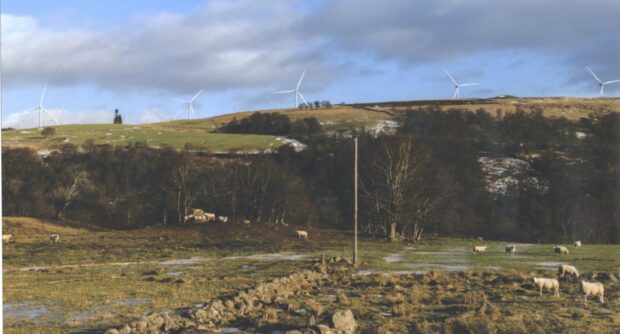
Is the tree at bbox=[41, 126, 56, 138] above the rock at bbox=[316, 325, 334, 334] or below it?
above

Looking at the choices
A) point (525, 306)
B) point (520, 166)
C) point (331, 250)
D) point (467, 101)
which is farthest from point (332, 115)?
point (525, 306)

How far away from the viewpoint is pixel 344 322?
17.5 metres

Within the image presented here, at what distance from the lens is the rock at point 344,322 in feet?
56.6

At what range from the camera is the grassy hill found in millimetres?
116375

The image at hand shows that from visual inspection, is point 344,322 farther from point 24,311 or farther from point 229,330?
point 24,311

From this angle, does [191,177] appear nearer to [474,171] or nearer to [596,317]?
[474,171]

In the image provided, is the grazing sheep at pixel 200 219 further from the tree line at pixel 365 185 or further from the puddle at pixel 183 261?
the puddle at pixel 183 261

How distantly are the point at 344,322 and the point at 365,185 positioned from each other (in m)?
61.2

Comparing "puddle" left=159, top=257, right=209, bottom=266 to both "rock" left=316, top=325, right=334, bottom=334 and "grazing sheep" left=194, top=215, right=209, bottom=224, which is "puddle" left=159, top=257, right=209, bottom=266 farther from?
"rock" left=316, top=325, right=334, bottom=334

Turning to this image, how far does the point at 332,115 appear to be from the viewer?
147 m

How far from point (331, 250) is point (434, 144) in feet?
187

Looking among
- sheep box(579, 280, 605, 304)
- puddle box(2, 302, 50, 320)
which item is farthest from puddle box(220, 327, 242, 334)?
sheep box(579, 280, 605, 304)

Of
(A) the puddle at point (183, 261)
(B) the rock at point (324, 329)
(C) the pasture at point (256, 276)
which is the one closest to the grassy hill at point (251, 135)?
(C) the pasture at point (256, 276)

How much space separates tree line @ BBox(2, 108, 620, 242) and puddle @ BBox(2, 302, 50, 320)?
4188 cm
